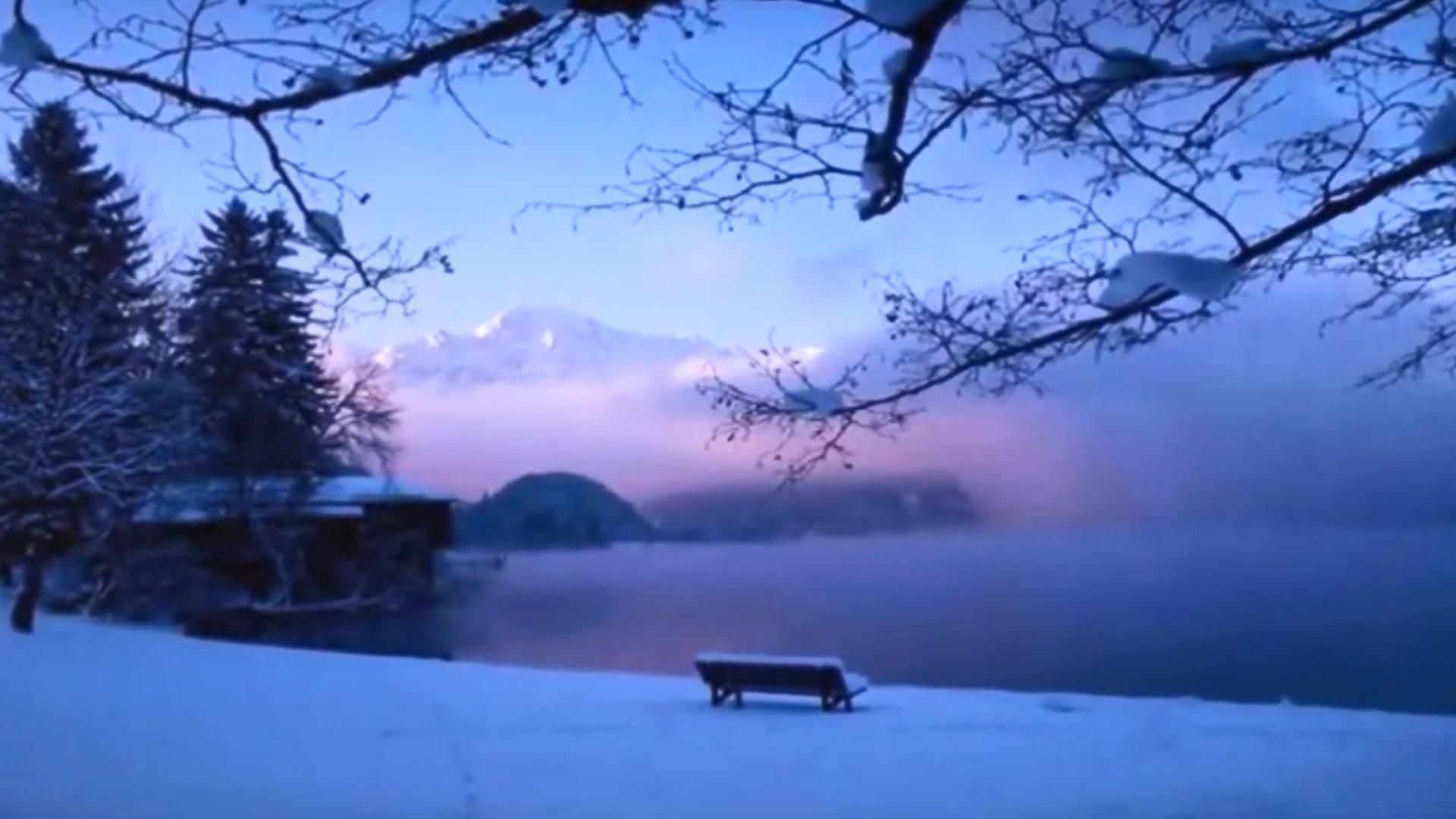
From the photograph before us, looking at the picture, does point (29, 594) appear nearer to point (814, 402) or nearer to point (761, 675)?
point (761, 675)

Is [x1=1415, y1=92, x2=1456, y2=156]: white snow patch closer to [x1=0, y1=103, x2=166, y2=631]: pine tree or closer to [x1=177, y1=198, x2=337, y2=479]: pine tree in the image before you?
[x1=0, y1=103, x2=166, y2=631]: pine tree

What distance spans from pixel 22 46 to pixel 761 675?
35.2 ft

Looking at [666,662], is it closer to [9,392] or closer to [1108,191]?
[9,392]

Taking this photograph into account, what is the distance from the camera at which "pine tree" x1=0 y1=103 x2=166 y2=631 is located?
64.3 feet

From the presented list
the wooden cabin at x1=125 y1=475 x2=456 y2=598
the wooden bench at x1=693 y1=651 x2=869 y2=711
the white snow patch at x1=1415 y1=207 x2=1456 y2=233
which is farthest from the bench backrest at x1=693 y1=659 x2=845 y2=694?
the wooden cabin at x1=125 y1=475 x2=456 y2=598

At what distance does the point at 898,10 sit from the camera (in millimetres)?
3703

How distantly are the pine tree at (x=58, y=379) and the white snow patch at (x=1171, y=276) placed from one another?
15.7 meters

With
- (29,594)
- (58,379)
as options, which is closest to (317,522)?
(29,594)

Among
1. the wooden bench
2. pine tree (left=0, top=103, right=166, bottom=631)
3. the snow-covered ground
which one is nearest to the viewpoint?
the snow-covered ground

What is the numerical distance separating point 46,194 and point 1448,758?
22.0m

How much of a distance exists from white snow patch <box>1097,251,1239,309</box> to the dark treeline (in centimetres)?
1117

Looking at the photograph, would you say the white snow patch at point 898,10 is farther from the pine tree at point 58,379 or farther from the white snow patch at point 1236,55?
the pine tree at point 58,379

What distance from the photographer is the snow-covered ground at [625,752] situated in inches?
301

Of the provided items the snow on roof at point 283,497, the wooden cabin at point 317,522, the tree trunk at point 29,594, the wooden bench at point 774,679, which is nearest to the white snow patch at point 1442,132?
the wooden bench at point 774,679
